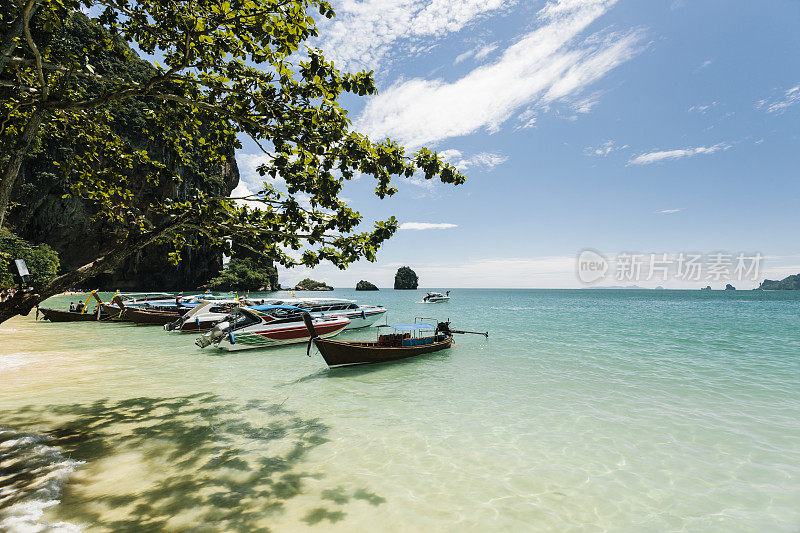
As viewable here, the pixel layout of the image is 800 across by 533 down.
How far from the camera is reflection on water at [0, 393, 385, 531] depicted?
17.2 ft

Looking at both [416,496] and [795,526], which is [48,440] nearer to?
[416,496]

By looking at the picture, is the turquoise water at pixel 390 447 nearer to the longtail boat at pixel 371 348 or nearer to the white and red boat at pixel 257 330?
the longtail boat at pixel 371 348

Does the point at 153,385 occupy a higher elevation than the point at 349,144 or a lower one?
lower

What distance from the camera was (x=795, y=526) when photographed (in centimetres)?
581

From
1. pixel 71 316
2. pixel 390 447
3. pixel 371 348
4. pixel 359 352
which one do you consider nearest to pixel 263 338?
pixel 359 352

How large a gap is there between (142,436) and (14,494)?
8.21ft

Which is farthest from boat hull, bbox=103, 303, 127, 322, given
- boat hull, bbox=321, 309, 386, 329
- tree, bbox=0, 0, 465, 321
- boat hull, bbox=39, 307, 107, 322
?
tree, bbox=0, 0, 465, 321

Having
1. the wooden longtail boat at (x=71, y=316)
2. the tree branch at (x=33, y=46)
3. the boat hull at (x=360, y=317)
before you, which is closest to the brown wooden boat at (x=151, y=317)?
the wooden longtail boat at (x=71, y=316)

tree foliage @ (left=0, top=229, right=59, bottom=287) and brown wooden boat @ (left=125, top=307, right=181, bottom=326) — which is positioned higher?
tree foliage @ (left=0, top=229, right=59, bottom=287)

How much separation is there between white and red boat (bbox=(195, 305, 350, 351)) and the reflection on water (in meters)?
8.38

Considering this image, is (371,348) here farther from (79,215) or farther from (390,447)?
(79,215)

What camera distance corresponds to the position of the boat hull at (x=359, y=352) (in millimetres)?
14539

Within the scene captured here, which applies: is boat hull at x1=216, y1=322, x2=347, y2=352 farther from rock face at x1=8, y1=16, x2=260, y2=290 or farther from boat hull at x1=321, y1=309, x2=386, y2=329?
rock face at x1=8, y1=16, x2=260, y2=290

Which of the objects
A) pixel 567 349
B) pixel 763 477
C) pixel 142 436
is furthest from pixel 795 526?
pixel 567 349
